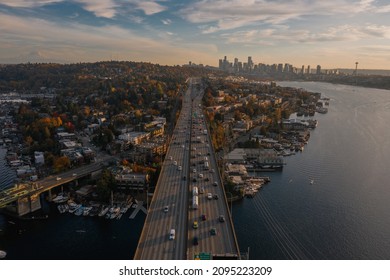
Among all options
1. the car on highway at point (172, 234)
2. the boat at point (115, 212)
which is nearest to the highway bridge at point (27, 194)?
the boat at point (115, 212)

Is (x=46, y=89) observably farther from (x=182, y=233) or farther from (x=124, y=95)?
(x=182, y=233)

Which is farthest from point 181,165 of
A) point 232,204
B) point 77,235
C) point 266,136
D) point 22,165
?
point 266,136

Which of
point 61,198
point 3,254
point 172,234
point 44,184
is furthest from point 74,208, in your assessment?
point 172,234

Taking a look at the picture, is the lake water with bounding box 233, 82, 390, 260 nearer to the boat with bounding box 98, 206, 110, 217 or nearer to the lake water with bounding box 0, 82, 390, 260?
the lake water with bounding box 0, 82, 390, 260

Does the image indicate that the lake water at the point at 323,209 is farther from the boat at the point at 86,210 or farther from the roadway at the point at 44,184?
the roadway at the point at 44,184

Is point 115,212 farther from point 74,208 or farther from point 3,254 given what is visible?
point 3,254
